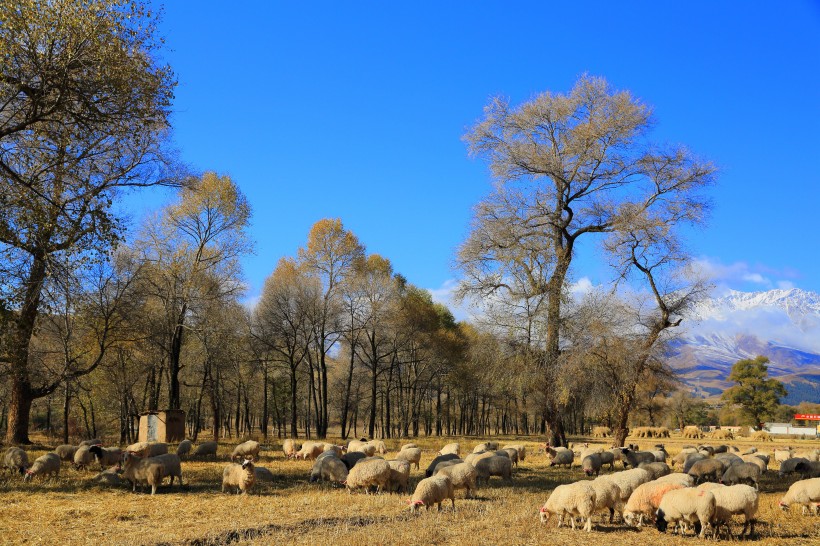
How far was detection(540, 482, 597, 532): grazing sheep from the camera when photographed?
37.8 feet

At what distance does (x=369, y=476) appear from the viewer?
15273 millimetres

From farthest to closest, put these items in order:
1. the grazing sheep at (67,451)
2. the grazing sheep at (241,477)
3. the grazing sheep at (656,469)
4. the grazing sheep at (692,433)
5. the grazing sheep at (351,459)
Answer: the grazing sheep at (692,433) → the grazing sheep at (67,451) → the grazing sheep at (351,459) → the grazing sheep at (656,469) → the grazing sheep at (241,477)

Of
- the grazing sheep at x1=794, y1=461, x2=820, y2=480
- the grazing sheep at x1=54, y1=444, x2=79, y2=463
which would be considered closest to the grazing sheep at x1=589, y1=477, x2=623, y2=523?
the grazing sheep at x1=794, y1=461, x2=820, y2=480

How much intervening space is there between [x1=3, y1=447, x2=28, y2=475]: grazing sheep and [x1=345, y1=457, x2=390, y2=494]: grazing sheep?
29.1 feet

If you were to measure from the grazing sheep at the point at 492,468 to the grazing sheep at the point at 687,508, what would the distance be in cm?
736

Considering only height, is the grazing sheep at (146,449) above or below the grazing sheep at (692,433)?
above

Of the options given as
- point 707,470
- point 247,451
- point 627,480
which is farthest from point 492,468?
point 247,451

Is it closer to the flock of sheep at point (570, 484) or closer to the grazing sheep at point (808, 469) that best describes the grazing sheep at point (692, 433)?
the flock of sheep at point (570, 484)

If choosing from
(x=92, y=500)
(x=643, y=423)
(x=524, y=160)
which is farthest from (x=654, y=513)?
(x=643, y=423)

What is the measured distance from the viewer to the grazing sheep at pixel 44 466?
54.6ft

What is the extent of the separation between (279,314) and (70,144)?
26140 mm

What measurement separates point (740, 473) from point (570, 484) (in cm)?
630

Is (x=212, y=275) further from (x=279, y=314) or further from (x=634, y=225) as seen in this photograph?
(x=634, y=225)

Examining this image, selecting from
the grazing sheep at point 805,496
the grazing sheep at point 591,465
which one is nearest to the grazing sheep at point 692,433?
the grazing sheep at point 591,465
